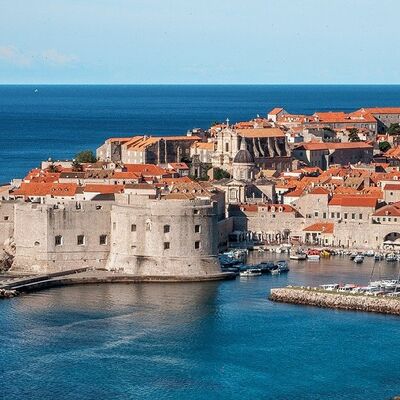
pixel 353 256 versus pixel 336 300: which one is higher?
pixel 353 256

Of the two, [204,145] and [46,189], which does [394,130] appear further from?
[46,189]

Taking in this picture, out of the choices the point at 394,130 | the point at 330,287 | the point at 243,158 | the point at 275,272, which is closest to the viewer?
the point at 330,287

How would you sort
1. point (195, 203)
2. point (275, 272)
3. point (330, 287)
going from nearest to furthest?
point (330, 287)
point (195, 203)
point (275, 272)

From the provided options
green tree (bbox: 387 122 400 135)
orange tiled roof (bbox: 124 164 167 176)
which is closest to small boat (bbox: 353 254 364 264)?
orange tiled roof (bbox: 124 164 167 176)

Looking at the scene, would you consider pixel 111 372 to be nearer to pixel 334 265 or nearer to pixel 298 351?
pixel 298 351

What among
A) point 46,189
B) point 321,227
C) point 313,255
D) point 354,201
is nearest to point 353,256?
point 313,255

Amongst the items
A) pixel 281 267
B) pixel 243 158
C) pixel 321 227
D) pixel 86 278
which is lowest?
pixel 86 278

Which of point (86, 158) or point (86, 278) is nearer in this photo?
point (86, 278)
